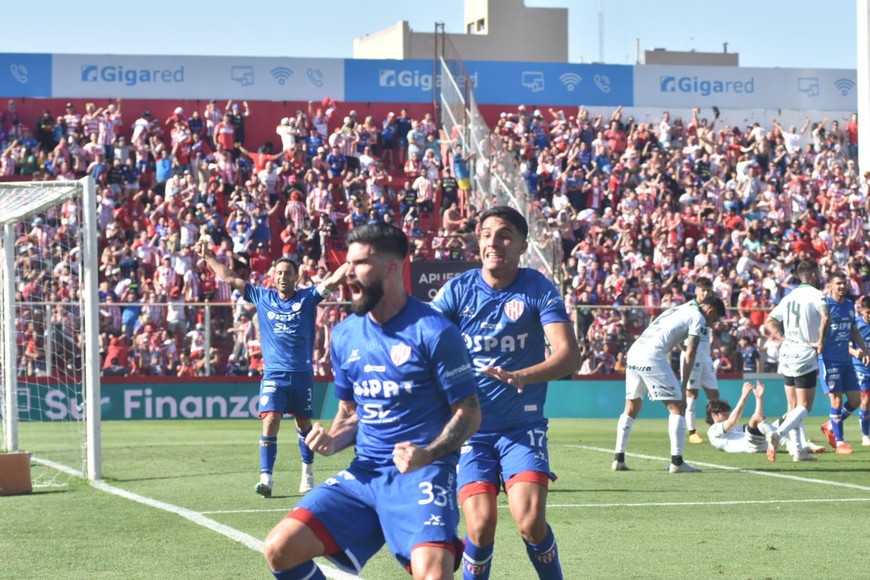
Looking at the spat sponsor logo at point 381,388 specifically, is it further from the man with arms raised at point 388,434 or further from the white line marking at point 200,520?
the white line marking at point 200,520

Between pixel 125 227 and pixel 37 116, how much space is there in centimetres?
636

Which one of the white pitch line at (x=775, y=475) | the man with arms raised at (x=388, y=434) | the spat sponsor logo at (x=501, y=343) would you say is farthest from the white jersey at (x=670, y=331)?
the man with arms raised at (x=388, y=434)

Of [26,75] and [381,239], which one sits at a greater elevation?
[26,75]

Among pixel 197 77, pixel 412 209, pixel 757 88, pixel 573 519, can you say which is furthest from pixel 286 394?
pixel 757 88

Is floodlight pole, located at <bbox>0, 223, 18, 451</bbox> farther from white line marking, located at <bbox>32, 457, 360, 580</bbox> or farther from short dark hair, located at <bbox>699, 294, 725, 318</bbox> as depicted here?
short dark hair, located at <bbox>699, 294, 725, 318</bbox>

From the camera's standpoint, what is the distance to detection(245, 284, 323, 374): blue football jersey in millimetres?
14180

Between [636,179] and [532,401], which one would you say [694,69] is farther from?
[532,401]

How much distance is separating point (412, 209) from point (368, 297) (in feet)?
94.9

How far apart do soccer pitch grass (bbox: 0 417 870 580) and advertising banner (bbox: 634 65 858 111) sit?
26.8 m

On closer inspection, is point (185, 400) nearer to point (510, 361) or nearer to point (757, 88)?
point (510, 361)

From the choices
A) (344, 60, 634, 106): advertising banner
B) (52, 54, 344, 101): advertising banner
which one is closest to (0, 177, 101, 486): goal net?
(52, 54, 344, 101): advertising banner

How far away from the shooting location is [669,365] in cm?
1645

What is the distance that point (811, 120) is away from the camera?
143 feet

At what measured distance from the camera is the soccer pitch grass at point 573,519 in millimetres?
9562
